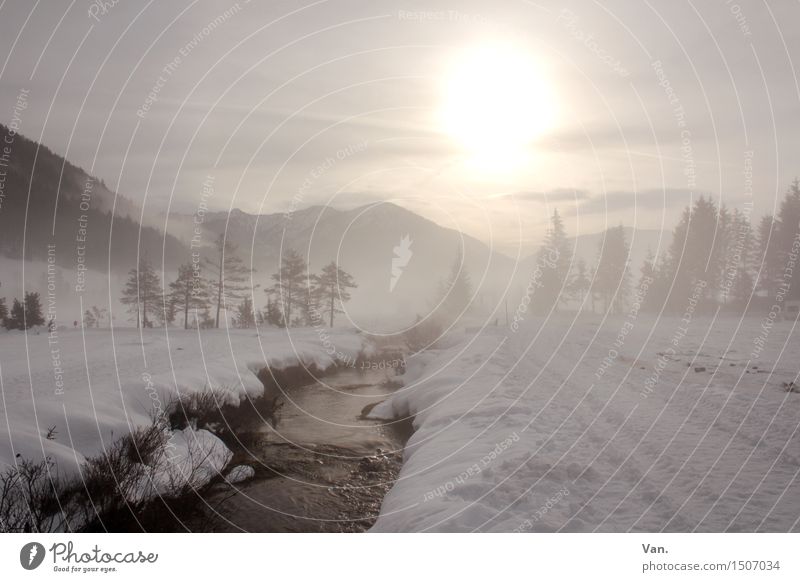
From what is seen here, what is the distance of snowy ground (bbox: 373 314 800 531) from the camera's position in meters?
7.79

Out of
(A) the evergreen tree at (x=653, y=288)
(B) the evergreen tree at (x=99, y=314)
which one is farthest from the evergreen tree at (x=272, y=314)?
(A) the evergreen tree at (x=653, y=288)

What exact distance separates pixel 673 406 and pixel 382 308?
58.6 ft

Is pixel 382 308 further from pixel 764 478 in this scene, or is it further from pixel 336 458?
pixel 764 478

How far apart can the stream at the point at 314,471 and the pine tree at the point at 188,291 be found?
67.2ft

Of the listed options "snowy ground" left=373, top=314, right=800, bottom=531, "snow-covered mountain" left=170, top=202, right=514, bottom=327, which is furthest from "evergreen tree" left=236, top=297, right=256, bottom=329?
"snowy ground" left=373, top=314, right=800, bottom=531

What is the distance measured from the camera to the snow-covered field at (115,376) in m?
10.1

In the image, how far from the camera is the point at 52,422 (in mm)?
10266

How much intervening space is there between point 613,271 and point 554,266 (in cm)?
551

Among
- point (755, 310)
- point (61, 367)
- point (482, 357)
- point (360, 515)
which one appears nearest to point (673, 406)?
point (360, 515)

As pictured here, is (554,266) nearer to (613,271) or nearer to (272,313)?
(613,271)

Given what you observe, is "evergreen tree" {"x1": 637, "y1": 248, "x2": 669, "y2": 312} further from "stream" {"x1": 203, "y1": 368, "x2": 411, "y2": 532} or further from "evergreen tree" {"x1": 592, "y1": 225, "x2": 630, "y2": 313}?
"stream" {"x1": 203, "y1": 368, "x2": 411, "y2": 532}

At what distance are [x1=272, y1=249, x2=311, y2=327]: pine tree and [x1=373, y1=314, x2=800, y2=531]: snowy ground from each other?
1368cm

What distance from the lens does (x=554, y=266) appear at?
51.7 m

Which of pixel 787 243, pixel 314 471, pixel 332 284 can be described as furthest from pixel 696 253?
pixel 314 471
